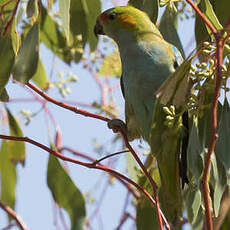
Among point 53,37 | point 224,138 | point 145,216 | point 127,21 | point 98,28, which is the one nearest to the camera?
point 224,138

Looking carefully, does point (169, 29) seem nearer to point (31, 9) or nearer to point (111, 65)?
point (31, 9)

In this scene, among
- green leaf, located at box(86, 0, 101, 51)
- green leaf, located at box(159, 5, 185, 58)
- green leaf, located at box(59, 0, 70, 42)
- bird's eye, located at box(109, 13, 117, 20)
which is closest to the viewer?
green leaf, located at box(59, 0, 70, 42)

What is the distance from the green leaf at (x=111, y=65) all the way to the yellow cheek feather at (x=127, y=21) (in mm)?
677

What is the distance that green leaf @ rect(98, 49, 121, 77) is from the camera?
3.23 metres

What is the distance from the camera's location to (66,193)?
2537 mm

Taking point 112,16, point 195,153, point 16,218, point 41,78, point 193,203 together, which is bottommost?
point 16,218

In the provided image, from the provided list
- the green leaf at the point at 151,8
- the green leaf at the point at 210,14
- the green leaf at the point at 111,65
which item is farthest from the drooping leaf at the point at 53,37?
the green leaf at the point at 210,14

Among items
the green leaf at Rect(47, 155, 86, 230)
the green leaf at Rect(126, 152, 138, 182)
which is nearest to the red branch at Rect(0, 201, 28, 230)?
the green leaf at Rect(47, 155, 86, 230)

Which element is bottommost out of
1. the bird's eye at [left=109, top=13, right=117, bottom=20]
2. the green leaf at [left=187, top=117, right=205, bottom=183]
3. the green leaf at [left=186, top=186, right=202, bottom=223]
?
the green leaf at [left=186, top=186, right=202, bottom=223]

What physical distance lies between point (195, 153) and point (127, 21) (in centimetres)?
96

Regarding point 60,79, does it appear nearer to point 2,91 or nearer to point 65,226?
point 65,226

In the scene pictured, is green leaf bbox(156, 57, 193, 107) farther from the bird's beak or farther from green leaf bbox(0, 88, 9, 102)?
the bird's beak

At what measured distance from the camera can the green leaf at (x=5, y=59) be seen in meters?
1.92

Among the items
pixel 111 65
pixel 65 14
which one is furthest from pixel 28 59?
pixel 111 65
